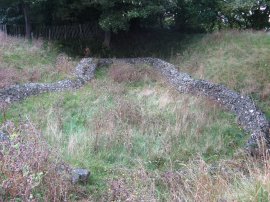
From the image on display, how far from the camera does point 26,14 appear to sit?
21.1 metres

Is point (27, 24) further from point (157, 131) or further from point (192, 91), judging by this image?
point (157, 131)

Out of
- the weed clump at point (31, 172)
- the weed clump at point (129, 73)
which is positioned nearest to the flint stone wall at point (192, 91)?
the weed clump at point (129, 73)

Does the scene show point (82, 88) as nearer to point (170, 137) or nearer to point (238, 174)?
point (170, 137)

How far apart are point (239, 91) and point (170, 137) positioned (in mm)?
5348

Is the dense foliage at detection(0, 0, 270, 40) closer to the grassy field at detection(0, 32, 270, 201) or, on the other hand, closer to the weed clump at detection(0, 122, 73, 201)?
the grassy field at detection(0, 32, 270, 201)

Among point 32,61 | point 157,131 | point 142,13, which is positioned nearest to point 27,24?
point 32,61

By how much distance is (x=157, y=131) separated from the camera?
31.8 feet

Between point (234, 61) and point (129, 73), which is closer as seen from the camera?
point (234, 61)

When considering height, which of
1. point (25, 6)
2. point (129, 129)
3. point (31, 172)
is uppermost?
point (25, 6)

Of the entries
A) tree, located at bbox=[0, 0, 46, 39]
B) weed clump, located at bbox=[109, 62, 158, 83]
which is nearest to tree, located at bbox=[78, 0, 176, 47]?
weed clump, located at bbox=[109, 62, 158, 83]

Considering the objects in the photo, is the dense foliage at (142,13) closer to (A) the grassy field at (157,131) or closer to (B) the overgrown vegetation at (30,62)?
(B) the overgrown vegetation at (30,62)

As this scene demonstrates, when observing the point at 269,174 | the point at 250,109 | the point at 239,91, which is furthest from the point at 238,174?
the point at 239,91

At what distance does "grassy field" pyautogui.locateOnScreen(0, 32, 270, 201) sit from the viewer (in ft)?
18.1

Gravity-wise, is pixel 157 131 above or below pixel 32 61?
above
